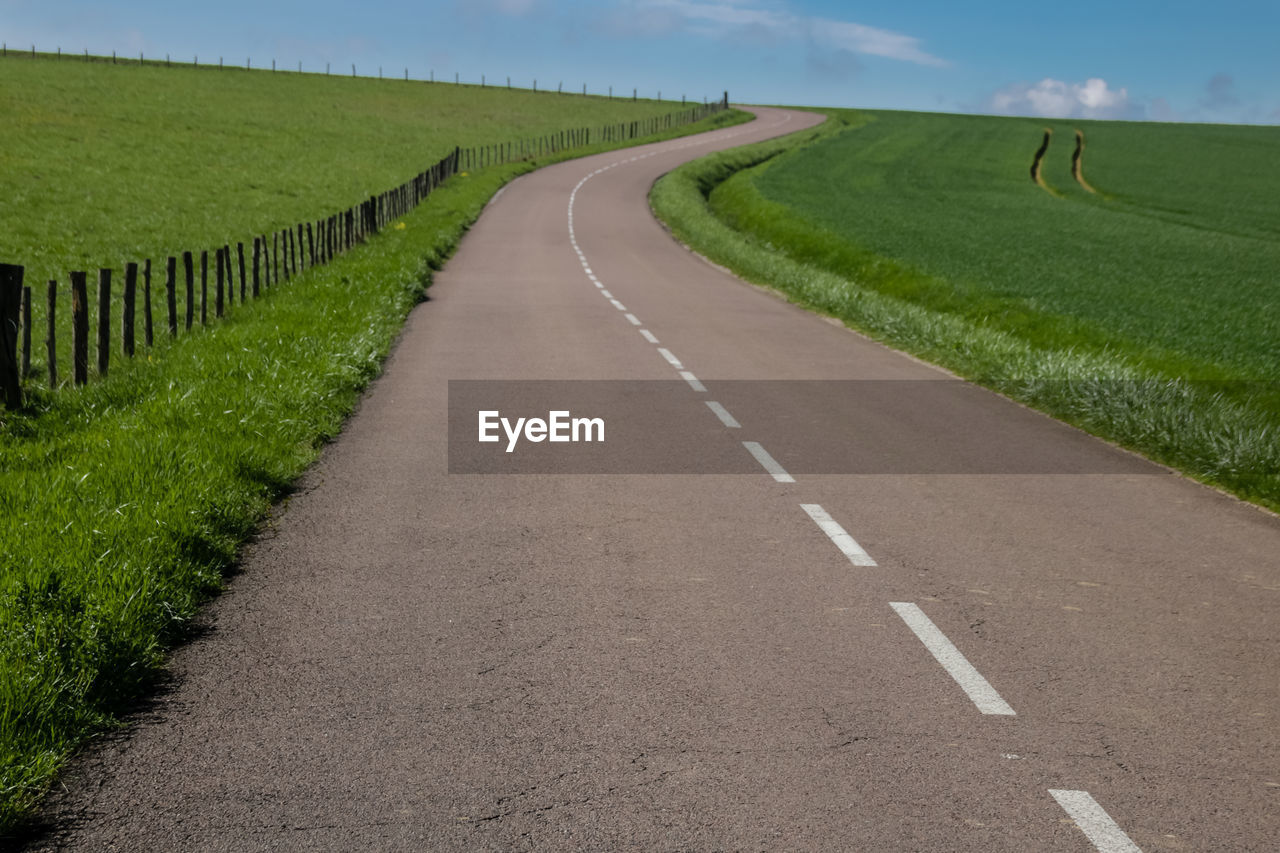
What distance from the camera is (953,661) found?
5.55m

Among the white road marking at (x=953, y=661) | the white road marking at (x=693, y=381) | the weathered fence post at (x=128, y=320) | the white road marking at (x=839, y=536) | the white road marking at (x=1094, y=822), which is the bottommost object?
the white road marking at (x=1094, y=822)

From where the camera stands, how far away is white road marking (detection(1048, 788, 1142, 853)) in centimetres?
391

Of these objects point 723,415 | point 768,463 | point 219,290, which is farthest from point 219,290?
point 768,463

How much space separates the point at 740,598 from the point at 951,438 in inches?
215

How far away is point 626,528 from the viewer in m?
7.77

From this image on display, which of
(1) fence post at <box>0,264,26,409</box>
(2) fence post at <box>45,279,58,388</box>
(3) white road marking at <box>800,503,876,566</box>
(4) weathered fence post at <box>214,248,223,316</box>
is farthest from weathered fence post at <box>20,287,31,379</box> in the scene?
(3) white road marking at <box>800,503,876,566</box>

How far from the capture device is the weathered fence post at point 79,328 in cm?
1191

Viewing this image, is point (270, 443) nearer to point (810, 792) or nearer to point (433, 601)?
point (433, 601)

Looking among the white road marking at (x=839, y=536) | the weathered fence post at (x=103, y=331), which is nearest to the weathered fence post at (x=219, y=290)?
the weathered fence post at (x=103, y=331)

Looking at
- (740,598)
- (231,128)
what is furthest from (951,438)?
(231,128)

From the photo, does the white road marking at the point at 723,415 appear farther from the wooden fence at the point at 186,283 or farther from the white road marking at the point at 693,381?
the wooden fence at the point at 186,283

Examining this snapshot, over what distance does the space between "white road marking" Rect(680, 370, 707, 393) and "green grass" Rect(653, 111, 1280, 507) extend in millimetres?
3724

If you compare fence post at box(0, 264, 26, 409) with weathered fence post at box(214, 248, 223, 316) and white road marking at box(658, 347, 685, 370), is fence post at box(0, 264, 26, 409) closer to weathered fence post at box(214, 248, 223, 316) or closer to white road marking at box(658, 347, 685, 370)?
weathered fence post at box(214, 248, 223, 316)

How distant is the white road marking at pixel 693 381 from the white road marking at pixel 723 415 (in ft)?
2.44
